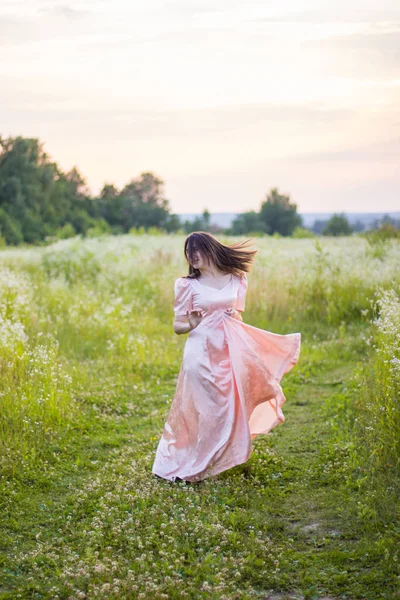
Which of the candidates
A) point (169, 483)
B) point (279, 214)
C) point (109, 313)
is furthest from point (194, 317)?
point (279, 214)

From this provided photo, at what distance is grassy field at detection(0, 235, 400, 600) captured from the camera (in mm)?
4207

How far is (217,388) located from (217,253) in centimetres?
121

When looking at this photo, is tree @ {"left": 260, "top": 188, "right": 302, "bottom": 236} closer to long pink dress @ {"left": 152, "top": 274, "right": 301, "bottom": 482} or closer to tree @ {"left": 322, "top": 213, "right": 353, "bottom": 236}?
tree @ {"left": 322, "top": 213, "right": 353, "bottom": 236}

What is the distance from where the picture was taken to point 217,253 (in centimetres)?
599

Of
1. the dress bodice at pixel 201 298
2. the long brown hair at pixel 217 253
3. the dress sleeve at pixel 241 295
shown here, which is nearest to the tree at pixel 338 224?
the dress sleeve at pixel 241 295

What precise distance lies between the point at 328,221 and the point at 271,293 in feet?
156

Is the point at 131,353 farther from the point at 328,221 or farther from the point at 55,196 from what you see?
the point at 328,221

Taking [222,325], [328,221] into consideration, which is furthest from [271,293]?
[328,221]

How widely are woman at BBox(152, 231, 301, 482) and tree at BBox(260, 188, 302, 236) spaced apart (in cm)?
5157

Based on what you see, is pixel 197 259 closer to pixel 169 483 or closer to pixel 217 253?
pixel 217 253

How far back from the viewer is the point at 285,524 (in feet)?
16.4

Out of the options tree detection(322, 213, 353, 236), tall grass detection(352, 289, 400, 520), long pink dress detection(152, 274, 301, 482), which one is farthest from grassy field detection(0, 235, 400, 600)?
tree detection(322, 213, 353, 236)

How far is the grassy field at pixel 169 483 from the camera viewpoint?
421 cm

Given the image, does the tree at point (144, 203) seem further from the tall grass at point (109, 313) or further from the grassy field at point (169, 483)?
the grassy field at point (169, 483)
